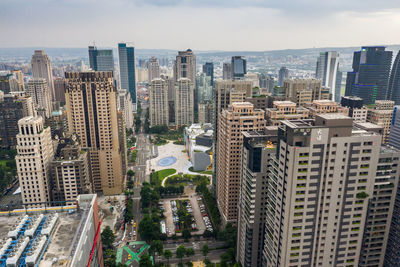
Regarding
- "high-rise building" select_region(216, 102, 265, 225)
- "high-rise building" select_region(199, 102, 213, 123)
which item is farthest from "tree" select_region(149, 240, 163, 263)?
"high-rise building" select_region(199, 102, 213, 123)

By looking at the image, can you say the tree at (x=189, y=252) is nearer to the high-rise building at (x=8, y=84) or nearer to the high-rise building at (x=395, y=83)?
the high-rise building at (x=395, y=83)

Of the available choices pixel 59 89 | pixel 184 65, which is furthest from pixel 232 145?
pixel 59 89

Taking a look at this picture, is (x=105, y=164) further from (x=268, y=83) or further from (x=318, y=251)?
(x=268, y=83)

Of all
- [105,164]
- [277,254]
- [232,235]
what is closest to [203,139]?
[105,164]

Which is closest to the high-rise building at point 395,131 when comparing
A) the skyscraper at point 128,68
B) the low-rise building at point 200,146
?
the low-rise building at point 200,146

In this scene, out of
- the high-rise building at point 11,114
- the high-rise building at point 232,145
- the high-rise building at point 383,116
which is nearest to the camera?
the high-rise building at point 232,145

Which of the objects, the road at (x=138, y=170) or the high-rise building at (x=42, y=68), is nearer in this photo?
the road at (x=138, y=170)

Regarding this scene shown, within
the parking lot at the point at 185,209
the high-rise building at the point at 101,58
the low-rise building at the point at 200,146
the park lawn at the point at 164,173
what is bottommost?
the parking lot at the point at 185,209
